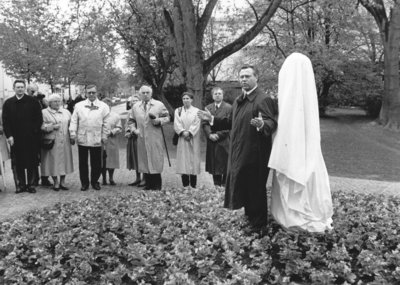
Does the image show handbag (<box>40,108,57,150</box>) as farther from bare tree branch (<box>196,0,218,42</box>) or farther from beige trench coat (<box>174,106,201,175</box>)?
bare tree branch (<box>196,0,218,42</box>)

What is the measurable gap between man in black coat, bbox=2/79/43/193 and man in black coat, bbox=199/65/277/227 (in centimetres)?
516

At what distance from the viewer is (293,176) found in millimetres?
4637

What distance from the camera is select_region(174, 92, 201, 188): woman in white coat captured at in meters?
8.80

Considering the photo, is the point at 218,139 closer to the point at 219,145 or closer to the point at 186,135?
the point at 219,145

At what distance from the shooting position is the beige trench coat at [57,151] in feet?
29.6

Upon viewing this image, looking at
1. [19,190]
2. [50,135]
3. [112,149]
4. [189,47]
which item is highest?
[189,47]

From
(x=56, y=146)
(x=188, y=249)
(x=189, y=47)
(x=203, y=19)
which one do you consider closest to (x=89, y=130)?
(x=56, y=146)

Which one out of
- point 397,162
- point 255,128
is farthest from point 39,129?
point 397,162

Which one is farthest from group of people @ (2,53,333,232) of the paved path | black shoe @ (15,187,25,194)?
the paved path

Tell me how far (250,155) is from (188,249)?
4.16ft

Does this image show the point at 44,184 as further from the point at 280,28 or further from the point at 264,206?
the point at 280,28

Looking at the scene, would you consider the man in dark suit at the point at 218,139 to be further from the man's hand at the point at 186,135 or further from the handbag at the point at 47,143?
the handbag at the point at 47,143

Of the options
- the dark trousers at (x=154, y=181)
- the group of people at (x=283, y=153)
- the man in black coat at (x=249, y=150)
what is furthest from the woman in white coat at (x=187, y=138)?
the man in black coat at (x=249, y=150)

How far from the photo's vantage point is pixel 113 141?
9906mm
